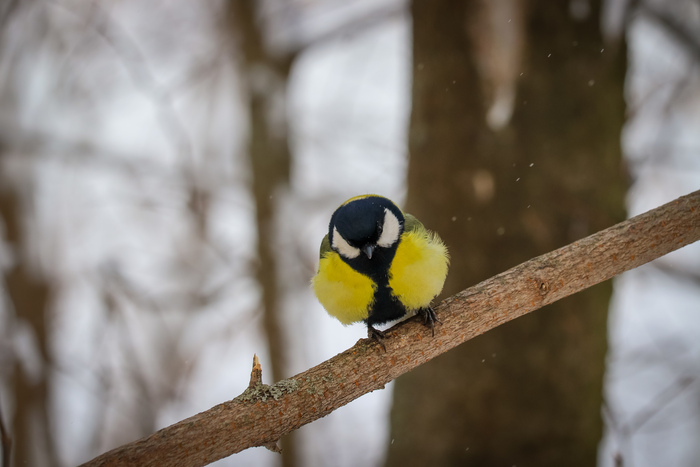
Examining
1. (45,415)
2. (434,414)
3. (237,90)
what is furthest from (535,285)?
(237,90)

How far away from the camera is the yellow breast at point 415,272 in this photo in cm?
230

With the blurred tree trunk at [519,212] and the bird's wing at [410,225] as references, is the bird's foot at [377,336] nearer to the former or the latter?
the bird's wing at [410,225]

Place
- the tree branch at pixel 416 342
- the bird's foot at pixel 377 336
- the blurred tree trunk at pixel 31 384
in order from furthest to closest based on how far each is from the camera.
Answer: the blurred tree trunk at pixel 31 384 < the bird's foot at pixel 377 336 < the tree branch at pixel 416 342

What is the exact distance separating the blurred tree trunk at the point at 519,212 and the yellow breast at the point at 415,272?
1.12m

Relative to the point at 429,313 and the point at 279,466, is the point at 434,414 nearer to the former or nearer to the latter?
the point at 429,313

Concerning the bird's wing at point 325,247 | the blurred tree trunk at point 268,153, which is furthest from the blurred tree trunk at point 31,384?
the bird's wing at point 325,247

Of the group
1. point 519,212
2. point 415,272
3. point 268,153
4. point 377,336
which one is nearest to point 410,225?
point 415,272

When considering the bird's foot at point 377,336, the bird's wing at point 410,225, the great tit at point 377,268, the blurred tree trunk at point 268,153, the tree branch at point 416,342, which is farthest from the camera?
the blurred tree trunk at point 268,153

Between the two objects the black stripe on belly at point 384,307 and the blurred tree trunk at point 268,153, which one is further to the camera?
the blurred tree trunk at point 268,153

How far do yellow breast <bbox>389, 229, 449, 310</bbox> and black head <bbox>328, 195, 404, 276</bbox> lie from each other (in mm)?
40

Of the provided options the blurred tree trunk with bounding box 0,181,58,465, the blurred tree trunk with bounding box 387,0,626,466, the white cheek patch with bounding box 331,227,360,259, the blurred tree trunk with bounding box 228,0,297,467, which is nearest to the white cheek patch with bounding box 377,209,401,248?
the white cheek patch with bounding box 331,227,360,259

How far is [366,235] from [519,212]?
62.6 inches

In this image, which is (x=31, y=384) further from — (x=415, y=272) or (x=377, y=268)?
(x=415, y=272)

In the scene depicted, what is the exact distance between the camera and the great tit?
2287 mm
